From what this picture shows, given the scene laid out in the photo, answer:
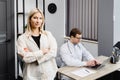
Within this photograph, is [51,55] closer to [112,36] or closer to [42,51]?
[42,51]

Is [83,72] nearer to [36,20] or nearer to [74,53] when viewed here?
[74,53]

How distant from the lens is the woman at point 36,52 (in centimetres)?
197

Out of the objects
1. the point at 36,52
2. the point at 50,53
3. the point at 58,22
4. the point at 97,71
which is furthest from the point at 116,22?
the point at 36,52

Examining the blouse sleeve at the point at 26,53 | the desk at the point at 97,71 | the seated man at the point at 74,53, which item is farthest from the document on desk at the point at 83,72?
the blouse sleeve at the point at 26,53

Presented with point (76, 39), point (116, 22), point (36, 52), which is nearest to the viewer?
point (36, 52)

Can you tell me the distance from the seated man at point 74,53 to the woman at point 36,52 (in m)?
0.69

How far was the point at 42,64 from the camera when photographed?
201 centimetres

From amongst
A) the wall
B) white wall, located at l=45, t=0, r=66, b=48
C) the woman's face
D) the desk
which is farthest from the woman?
white wall, located at l=45, t=0, r=66, b=48

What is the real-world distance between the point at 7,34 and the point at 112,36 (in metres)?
2.18

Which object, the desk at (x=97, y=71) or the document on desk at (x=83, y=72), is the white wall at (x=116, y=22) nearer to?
the desk at (x=97, y=71)

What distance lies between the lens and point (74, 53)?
9.72 ft

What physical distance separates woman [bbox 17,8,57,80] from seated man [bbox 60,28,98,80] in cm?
69

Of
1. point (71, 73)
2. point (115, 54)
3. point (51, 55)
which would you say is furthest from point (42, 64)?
point (115, 54)

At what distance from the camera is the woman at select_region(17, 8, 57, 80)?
197cm
